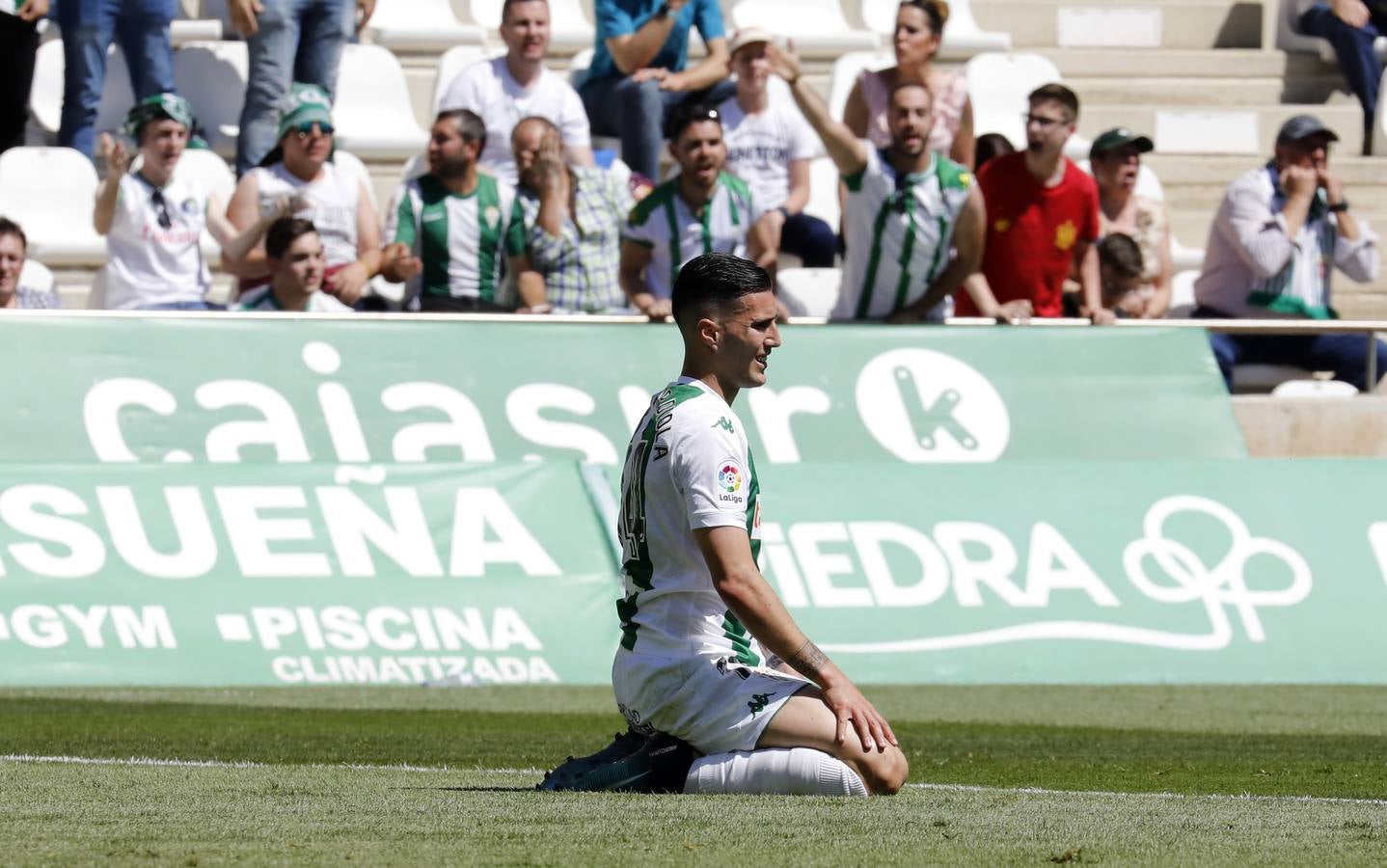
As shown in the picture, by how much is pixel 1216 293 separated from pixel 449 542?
633cm

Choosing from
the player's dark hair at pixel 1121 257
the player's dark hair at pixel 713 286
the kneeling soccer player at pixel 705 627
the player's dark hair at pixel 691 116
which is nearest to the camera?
the kneeling soccer player at pixel 705 627

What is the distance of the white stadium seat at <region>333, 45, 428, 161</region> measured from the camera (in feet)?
55.8

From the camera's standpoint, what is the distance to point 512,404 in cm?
1343

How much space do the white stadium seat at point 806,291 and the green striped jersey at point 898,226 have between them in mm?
806

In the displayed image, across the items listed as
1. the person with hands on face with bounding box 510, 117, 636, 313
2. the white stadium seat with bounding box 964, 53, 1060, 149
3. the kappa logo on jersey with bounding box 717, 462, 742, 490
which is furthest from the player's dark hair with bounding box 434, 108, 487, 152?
the kappa logo on jersey with bounding box 717, 462, 742, 490

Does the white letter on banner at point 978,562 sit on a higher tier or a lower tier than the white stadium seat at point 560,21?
lower

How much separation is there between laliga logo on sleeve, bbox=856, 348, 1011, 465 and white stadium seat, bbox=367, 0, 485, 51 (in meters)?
6.03

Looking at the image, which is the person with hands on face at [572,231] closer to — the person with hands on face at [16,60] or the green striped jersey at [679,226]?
the green striped jersey at [679,226]

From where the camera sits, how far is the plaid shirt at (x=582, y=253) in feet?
46.8

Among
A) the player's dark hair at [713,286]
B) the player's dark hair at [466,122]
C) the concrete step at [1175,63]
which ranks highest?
the player's dark hair at [713,286]

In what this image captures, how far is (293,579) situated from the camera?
11414 mm

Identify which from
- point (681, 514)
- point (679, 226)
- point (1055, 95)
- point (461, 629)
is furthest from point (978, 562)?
point (681, 514)

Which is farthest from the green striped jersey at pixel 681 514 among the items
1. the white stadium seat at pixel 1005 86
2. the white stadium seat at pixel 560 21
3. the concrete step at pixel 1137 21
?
the concrete step at pixel 1137 21

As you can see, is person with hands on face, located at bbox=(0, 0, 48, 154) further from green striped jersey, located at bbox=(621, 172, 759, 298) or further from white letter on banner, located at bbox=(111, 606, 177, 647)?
white letter on banner, located at bbox=(111, 606, 177, 647)
